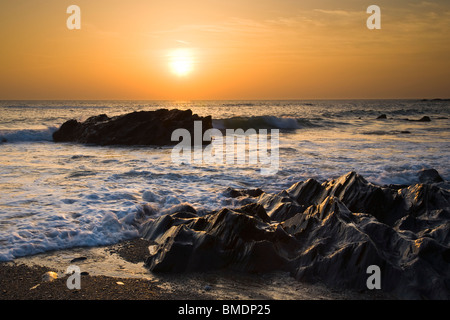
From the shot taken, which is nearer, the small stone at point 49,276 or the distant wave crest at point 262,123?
the small stone at point 49,276

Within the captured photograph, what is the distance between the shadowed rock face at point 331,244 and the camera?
4273 mm

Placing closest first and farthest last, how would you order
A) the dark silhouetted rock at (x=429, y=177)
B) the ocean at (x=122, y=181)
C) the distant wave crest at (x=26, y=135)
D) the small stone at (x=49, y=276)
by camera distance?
the small stone at (x=49, y=276)
the ocean at (x=122, y=181)
the dark silhouetted rock at (x=429, y=177)
the distant wave crest at (x=26, y=135)

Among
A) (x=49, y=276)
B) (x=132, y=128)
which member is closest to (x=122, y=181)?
(x=49, y=276)

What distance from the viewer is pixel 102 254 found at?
5.42 m

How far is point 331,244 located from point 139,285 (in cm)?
245

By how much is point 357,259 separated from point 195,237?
2.03 m

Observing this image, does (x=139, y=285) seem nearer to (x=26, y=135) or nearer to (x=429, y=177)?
(x=429, y=177)

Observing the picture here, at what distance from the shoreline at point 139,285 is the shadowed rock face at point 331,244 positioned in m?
0.17

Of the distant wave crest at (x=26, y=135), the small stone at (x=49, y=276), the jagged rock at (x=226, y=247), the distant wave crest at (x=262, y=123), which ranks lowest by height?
the small stone at (x=49, y=276)

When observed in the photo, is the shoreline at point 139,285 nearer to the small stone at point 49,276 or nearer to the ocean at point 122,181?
the small stone at point 49,276

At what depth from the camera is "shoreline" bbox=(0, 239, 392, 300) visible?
411cm

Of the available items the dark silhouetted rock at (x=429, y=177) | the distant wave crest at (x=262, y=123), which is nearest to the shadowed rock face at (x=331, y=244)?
the dark silhouetted rock at (x=429, y=177)
